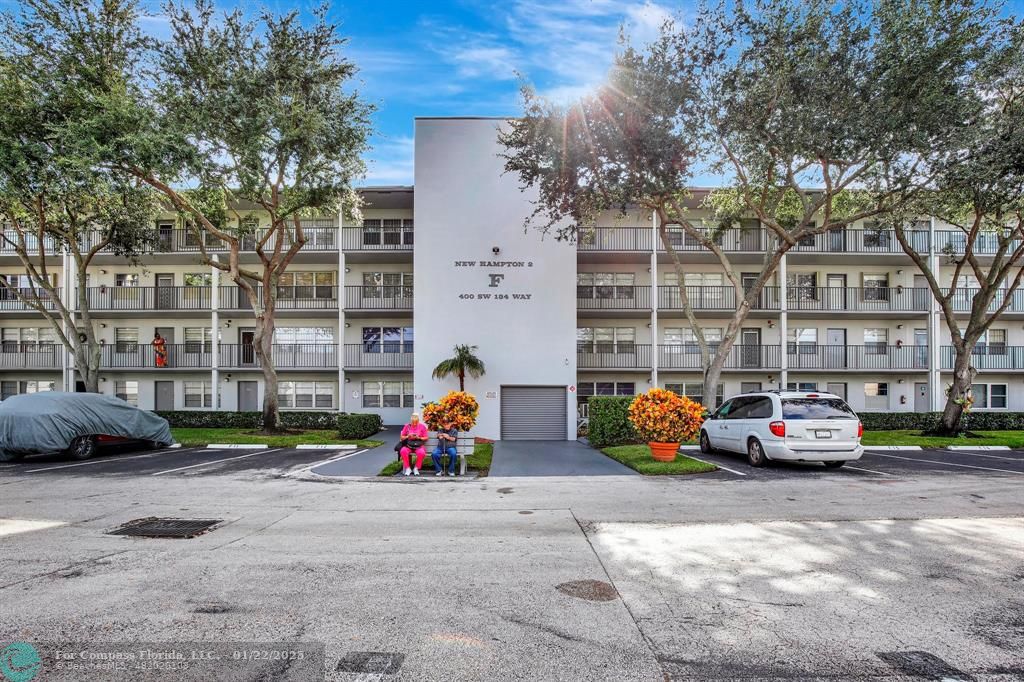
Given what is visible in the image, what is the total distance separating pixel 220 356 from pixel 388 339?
25.0 feet

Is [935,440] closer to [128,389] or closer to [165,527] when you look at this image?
[165,527]

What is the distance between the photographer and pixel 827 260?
24469mm

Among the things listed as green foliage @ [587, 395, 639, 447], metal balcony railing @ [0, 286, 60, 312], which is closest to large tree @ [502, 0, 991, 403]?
green foliage @ [587, 395, 639, 447]

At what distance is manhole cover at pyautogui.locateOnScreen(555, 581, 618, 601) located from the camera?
4484 mm

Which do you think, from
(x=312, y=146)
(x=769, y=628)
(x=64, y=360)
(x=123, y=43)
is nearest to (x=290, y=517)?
(x=769, y=628)

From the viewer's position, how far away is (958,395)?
62.6ft

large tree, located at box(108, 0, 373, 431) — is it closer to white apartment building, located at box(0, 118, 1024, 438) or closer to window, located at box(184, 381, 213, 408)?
white apartment building, located at box(0, 118, 1024, 438)

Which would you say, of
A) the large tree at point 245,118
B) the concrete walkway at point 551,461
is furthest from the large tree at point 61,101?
the concrete walkway at point 551,461

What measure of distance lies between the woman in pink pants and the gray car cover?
30.7 feet

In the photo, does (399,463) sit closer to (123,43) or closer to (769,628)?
(769,628)

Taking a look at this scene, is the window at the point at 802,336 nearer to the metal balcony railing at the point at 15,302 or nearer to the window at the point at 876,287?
the window at the point at 876,287

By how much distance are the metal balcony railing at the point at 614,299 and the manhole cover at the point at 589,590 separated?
18813 millimetres

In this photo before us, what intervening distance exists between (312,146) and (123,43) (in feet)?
23.7

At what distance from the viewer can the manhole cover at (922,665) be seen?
10.6ft
